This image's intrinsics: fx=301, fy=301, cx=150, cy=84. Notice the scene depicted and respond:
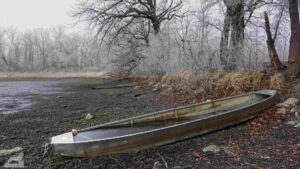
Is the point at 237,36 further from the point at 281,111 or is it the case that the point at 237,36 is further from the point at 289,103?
the point at 281,111

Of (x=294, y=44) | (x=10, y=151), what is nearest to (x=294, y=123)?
(x=294, y=44)

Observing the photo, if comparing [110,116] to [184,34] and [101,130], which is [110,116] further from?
[184,34]

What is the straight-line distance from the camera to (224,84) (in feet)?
35.8

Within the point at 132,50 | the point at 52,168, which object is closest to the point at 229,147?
the point at 52,168

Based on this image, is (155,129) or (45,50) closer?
(155,129)

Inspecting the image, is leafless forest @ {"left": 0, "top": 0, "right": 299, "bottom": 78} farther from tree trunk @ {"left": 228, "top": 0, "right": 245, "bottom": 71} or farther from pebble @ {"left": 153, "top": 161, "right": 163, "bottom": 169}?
pebble @ {"left": 153, "top": 161, "right": 163, "bottom": 169}

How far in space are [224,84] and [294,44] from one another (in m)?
2.65

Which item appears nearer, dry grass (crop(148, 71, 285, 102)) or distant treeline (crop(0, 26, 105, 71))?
dry grass (crop(148, 71, 285, 102))

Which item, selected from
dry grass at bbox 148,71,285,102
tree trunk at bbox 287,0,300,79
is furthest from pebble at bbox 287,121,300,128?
tree trunk at bbox 287,0,300,79

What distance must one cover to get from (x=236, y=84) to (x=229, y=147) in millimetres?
5040

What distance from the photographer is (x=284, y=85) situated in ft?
31.7

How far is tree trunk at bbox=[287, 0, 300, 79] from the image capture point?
32.6ft

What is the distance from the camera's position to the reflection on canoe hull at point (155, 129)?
507cm

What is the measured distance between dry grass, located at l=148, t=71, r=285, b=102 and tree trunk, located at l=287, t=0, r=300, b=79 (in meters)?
0.52
